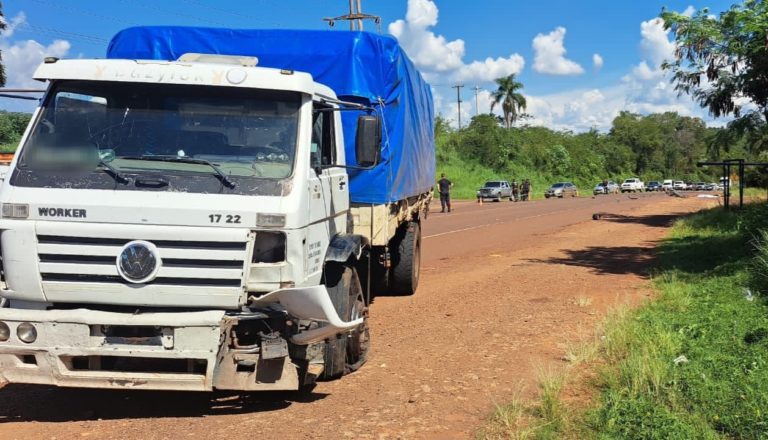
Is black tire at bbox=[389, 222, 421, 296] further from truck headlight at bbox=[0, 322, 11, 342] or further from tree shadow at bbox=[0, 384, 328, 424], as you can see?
truck headlight at bbox=[0, 322, 11, 342]

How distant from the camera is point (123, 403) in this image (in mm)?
5289

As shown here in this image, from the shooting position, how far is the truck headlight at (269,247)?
4633 mm

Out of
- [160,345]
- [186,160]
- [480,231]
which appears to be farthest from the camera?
[480,231]

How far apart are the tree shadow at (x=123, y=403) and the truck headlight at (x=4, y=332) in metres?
0.78

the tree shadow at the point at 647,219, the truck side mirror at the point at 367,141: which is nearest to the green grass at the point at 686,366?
the truck side mirror at the point at 367,141

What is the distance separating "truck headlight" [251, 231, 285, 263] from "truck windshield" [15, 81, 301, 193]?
43cm

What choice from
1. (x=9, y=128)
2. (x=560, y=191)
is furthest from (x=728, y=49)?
(x=560, y=191)

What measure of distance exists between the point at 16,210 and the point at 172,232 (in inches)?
41.3

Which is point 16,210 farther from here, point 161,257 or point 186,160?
point 186,160

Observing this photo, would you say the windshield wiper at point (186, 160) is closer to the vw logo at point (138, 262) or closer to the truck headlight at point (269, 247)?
the truck headlight at point (269, 247)

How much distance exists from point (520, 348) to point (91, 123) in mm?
4458

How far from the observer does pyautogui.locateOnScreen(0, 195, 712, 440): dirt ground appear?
4.79 meters

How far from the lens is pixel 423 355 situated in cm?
667

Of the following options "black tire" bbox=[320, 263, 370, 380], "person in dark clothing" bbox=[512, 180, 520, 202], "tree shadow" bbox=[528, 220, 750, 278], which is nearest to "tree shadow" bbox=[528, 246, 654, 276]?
"tree shadow" bbox=[528, 220, 750, 278]
